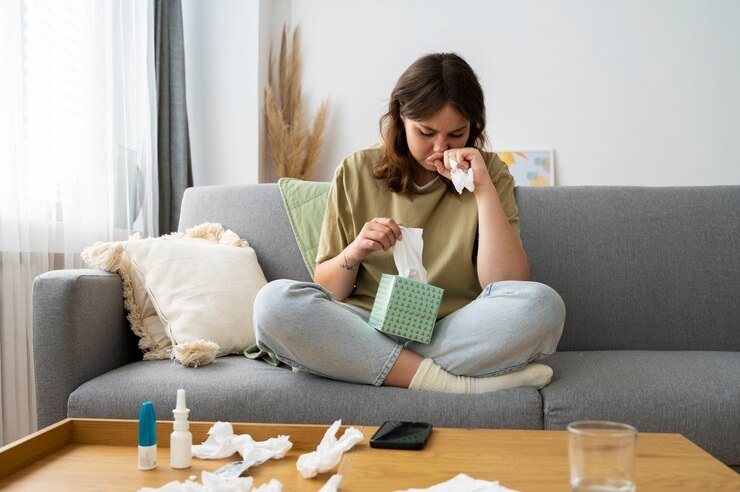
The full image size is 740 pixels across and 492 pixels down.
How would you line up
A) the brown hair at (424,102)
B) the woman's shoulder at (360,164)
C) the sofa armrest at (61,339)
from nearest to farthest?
the sofa armrest at (61,339) < the brown hair at (424,102) < the woman's shoulder at (360,164)

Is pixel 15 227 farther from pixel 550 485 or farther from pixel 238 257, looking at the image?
pixel 550 485

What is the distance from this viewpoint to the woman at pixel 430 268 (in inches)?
58.4

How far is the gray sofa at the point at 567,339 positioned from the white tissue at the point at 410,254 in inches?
12.7

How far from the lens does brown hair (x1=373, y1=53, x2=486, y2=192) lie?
177cm

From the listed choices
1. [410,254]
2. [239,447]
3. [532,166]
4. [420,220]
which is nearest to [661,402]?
[410,254]

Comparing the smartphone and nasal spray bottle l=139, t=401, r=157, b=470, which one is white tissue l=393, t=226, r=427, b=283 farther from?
nasal spray bottle l=139, t=401, r=157, b=470

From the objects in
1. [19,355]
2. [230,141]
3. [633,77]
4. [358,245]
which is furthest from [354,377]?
[633,77]

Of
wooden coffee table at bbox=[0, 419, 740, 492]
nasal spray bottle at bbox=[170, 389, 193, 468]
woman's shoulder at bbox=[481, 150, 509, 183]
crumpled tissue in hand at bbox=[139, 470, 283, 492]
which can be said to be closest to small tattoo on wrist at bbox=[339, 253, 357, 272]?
woman's shoulder at bbox=[481, 150, 509, 183]

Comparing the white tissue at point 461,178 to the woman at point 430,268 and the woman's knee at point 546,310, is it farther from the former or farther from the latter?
the woman's knee at point 546,310

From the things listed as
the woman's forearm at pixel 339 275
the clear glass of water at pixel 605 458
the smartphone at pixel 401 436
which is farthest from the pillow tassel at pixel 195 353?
the clear glass of water at pixel 605 458

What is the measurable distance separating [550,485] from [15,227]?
1750 millimetres

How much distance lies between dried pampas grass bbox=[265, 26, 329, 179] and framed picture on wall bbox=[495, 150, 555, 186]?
95cm

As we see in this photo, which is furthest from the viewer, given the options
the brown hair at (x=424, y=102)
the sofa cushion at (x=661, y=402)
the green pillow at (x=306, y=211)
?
the green pillow at (x=306, y=211)

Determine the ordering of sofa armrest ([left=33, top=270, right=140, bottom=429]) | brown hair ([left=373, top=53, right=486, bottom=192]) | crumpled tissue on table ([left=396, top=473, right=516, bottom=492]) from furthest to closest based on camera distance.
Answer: brown hair ([left=373, top=53, right=486, bottom=192]) → sofa armrest ([left=33, top=270, right=140, bottom=429]) → crumpled tissue on table ([left=396, top=473, right=516, bottom=492])
